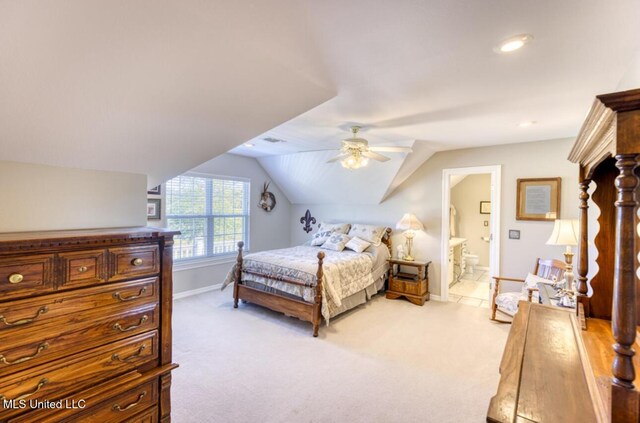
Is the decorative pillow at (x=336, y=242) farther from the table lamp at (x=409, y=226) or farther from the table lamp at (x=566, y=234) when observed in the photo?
the table lamp at (x=566, y=234)

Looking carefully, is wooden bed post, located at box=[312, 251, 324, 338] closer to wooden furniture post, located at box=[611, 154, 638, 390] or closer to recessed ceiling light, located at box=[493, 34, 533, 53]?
recessed ceiling light, located at box=[493, 34, 533, 53]

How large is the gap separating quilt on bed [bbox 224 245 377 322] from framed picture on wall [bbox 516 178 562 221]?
7.32 feet

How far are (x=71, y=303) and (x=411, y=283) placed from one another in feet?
13.9

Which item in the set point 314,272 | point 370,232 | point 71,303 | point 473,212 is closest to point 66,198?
point 71,303

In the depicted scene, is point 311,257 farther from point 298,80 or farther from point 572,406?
point 572,406

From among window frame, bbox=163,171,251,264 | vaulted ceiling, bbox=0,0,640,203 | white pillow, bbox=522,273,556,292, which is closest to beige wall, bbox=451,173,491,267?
white pillow, bbox=522,273,556,292

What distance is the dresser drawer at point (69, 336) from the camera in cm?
125

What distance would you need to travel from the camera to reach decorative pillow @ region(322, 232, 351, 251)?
16.5ft

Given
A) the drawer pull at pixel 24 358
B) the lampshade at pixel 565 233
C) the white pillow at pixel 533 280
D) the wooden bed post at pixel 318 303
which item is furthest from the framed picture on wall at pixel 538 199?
the drawer pull at pixel 24 358

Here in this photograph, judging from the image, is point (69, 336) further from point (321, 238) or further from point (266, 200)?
point (266, 200)

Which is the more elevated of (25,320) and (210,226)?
(210,226)

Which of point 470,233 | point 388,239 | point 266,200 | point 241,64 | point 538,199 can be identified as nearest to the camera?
point 241,64

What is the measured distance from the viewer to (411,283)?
4.70 meters

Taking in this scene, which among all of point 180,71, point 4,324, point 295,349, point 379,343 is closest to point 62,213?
point 4,324
